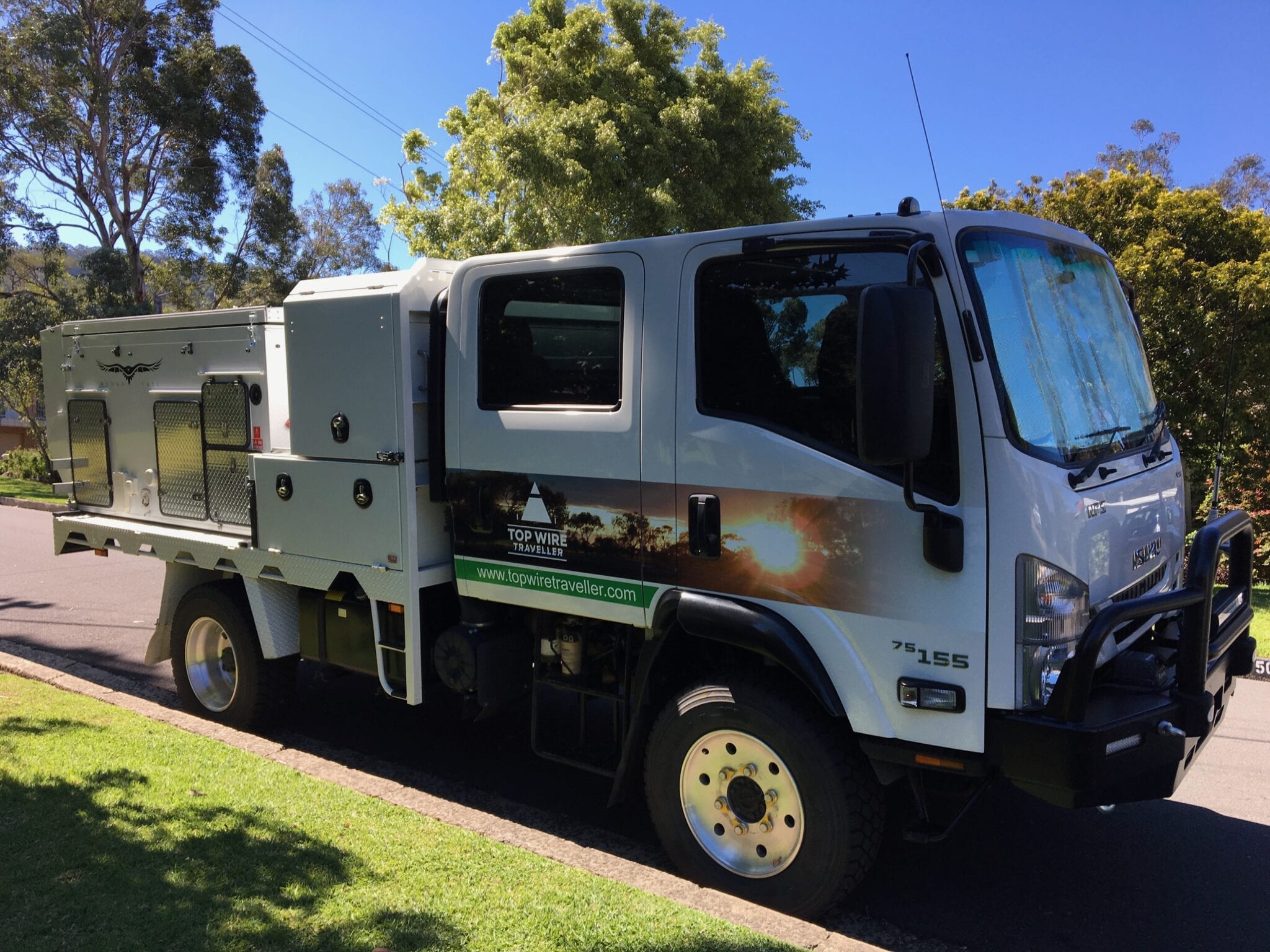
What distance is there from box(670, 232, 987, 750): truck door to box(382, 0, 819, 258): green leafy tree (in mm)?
10126

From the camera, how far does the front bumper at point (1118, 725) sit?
2990mm

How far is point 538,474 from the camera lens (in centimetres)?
415

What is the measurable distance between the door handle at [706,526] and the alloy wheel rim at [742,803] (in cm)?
71

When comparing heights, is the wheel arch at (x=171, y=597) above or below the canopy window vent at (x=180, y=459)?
below

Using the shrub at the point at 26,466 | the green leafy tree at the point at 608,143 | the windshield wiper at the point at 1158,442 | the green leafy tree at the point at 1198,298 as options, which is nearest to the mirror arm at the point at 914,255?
the windshield wiper at the point at 1158,442

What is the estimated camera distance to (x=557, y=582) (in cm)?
414

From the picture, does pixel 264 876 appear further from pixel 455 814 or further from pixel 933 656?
pixel 933 656

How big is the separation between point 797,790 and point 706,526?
104 centimetres

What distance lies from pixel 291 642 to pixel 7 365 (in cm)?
2364

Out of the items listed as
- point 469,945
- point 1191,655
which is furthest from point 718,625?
point 1191,655

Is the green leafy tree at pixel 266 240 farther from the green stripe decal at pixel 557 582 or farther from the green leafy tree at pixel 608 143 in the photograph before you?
the green stripe decal at pixel 557 582

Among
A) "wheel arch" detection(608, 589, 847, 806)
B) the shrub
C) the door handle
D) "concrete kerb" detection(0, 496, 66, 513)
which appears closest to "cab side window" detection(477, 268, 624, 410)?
the door handle

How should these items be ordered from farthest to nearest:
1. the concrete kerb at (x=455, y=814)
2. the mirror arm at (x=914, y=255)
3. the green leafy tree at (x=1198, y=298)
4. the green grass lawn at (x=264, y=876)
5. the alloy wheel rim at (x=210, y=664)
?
the green leafy tree at (x=1198, y=298) < the alloy wheel rim at (x=210, y=664) < the concrete kerb at (x=455, y=814) < the green grass lawn at (x=264, y=876) < the mirror arm at (x=914, y=255)

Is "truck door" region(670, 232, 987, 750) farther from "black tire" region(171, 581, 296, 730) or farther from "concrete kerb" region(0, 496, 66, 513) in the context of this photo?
"concrete kerb" region(0, 496, 66, 513)
